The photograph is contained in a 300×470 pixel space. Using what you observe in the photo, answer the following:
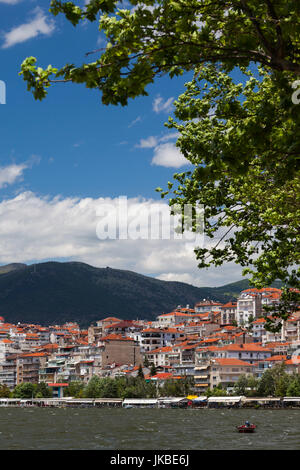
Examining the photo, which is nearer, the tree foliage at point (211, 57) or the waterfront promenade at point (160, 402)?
the tree foliage at point (211, 57)

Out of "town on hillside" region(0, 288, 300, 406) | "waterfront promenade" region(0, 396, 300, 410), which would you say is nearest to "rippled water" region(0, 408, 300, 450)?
"waterfront promenade" region(0, 396, 300, 410)

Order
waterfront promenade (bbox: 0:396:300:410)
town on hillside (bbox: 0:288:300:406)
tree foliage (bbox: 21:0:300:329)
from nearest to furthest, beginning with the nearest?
tree foliage (bbox: 21:0:300:329) → waterfront promenade (bbox: 0:396:300:410) → town on hillside (bbox: 0:288:300:406)

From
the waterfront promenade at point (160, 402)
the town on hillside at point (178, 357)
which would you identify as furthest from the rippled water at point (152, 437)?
the town on hillside at point (178, 357)

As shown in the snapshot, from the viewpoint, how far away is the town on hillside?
401 feet

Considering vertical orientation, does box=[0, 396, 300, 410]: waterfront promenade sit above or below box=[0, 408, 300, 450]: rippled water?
below

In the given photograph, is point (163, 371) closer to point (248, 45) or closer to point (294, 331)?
point (294, 331)

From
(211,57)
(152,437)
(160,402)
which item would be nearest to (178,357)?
(160,402)

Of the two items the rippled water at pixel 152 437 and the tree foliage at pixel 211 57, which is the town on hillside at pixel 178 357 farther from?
the tree foliage at pixel 211 57

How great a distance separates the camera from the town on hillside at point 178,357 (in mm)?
122312

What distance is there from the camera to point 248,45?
8156 mm

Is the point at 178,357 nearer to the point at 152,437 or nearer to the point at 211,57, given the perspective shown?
the point at 152,437

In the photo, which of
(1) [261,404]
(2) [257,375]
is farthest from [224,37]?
(2) [257,375]

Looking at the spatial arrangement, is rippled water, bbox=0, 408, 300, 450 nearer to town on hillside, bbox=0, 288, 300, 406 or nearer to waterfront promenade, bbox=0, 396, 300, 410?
waterfront promenade, bbox=0, 396, 300, 410

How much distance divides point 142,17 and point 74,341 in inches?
7518
